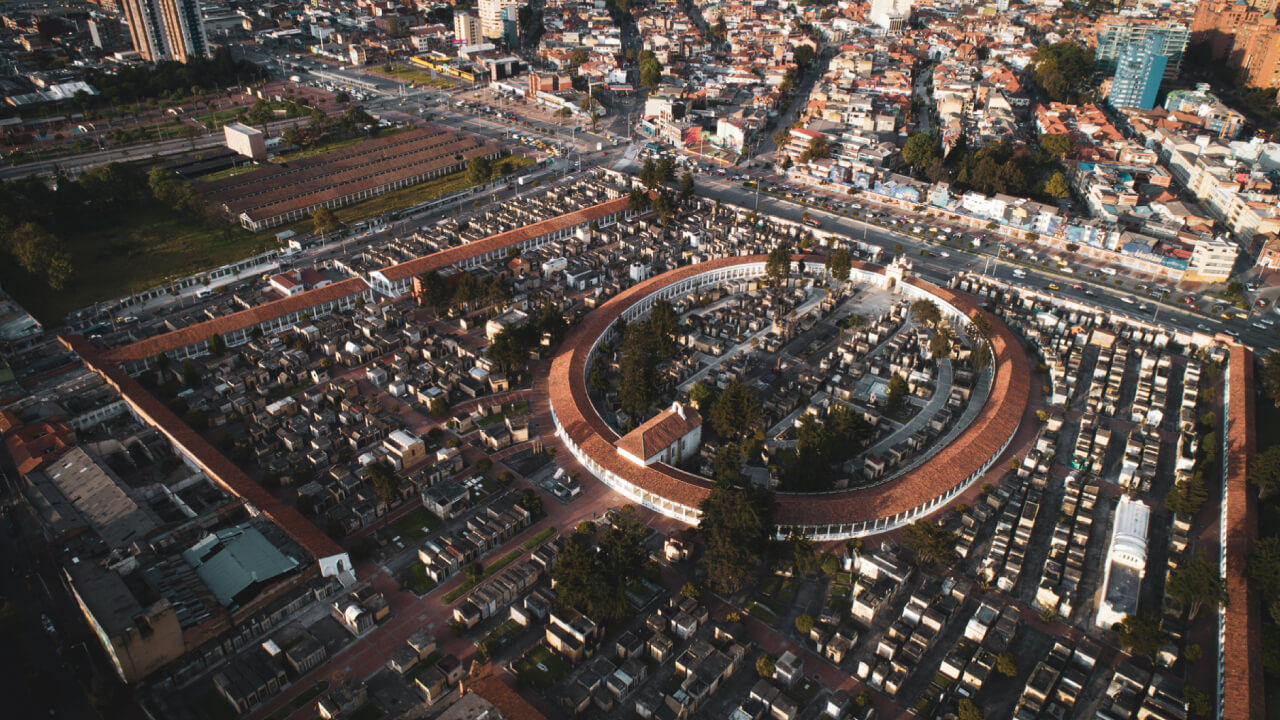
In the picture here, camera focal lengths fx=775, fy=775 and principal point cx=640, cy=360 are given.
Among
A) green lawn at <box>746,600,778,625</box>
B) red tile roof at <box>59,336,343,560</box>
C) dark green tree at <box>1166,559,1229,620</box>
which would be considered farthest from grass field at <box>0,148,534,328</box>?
dark green tree at <box>1166,559,1229,620</box>

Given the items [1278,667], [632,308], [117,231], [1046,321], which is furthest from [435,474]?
[117,231]

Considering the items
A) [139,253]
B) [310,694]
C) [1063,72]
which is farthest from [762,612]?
[1063,72]

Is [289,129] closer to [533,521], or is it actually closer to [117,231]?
[117,231]

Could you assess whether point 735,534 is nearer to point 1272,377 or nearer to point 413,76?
point 1272,377

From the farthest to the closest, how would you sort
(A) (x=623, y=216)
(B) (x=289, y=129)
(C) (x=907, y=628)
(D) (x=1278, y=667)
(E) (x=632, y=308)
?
(B) (x=289, y=129) < (A) (x=623, y=216) < (E) (x=632, y=308) < (C) (x=907, y=628) < (D) (x=1278, y=667)

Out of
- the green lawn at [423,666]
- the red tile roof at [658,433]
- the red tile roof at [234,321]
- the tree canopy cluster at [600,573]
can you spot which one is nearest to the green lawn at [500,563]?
the tree canopy cluster at [600,573]

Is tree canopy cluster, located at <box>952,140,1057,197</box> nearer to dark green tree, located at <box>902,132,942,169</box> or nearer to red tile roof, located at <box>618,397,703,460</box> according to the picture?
dark green tree, located at <box>902,132,942,169</box>
